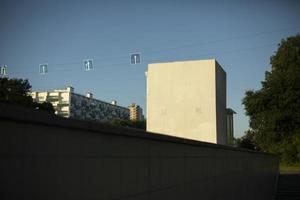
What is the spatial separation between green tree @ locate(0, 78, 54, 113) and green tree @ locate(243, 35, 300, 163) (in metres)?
21.8

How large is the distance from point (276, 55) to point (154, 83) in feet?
137

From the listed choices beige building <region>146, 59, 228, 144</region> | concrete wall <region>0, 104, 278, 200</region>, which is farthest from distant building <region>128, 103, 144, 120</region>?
concrete wall <region>0, 104, 278, 200</region>

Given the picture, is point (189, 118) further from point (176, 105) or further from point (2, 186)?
A: point (2, 186)

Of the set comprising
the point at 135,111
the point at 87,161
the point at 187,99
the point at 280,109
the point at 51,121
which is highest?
the point at 135,111

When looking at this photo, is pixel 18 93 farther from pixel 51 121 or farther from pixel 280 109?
pixel 51 121

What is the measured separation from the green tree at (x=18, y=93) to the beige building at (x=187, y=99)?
1109 inches

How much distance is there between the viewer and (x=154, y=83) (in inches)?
819

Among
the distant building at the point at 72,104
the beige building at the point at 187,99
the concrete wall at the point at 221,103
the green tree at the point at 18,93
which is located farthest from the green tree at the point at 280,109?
the beige building at the point at 187,99

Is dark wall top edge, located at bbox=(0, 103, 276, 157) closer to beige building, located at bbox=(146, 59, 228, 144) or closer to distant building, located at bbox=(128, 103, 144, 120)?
beige building, located at bbox=(146, 59, 228, 144)

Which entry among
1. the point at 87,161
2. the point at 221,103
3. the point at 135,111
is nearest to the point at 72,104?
the point at 221,103

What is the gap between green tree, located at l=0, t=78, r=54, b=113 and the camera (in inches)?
1970

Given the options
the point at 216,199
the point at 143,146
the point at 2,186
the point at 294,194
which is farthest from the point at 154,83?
the point at 2,186

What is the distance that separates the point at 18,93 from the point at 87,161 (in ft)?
168

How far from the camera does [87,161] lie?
3.34 metres
